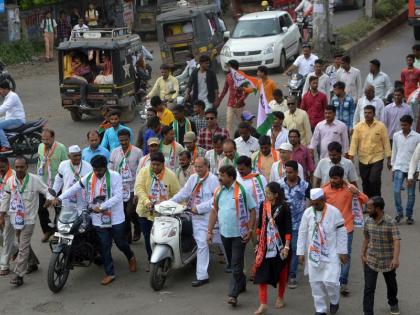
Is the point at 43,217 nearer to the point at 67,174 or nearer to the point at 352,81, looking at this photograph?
the point at 67,174

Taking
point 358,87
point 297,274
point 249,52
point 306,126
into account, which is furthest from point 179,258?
point 249,52

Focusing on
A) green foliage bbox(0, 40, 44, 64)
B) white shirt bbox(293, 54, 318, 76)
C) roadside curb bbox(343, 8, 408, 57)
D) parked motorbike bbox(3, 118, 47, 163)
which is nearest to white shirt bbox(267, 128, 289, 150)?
white shirt bbox(293, 54, 318, 76)

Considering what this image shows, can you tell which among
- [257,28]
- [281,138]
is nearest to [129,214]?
[281,138]

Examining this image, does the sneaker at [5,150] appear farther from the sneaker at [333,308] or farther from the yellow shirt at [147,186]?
the sneaker at [333,308]

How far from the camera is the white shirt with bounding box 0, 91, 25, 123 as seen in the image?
15602 mm

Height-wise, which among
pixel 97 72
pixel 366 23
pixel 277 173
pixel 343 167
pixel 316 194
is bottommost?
pixel 366 23

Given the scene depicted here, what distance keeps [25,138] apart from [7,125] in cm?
46

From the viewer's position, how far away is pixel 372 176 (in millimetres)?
12180

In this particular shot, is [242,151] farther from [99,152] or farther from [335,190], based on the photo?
[335,190]

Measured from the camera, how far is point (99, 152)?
1186cm

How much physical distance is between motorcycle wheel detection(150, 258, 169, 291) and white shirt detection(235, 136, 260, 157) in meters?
2.33

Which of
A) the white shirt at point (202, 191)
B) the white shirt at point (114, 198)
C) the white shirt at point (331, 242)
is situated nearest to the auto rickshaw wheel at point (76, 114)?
the white shirt at point (114, 198)

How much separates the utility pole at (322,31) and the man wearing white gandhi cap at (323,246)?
1561cm

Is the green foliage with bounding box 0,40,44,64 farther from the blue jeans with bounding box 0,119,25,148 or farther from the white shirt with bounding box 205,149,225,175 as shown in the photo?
the white shirt with bounding box 205,149,225,175
